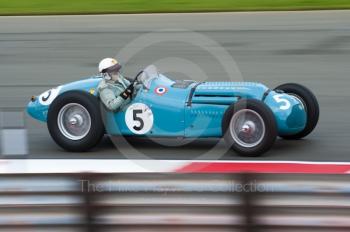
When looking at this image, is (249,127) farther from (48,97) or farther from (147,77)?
(48,97)

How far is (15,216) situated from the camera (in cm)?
605

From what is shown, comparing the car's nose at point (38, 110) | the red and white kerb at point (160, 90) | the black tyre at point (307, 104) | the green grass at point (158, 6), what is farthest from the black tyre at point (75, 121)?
the green grass at point (158, 6)

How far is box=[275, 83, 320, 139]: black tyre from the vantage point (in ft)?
30.7

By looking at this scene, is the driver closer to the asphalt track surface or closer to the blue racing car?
the blue racing car

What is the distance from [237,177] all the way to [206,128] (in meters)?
3.31

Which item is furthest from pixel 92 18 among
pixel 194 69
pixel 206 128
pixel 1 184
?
pixel 1 184

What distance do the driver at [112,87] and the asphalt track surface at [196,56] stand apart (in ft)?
1.82

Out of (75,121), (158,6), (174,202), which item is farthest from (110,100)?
(158,6)

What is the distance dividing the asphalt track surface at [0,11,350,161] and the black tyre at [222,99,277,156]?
0.17m

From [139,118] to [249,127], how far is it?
3.94 feet

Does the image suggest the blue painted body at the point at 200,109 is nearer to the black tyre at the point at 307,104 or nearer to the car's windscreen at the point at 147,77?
the car's windscreen at the point at 147,77

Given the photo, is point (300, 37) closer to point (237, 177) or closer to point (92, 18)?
point (92, 18)

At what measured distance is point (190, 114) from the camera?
899cm

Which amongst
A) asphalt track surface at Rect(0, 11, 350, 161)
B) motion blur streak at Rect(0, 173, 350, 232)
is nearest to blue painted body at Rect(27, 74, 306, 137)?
asphalt track surface at Rect(0, 11, 350, 161)
